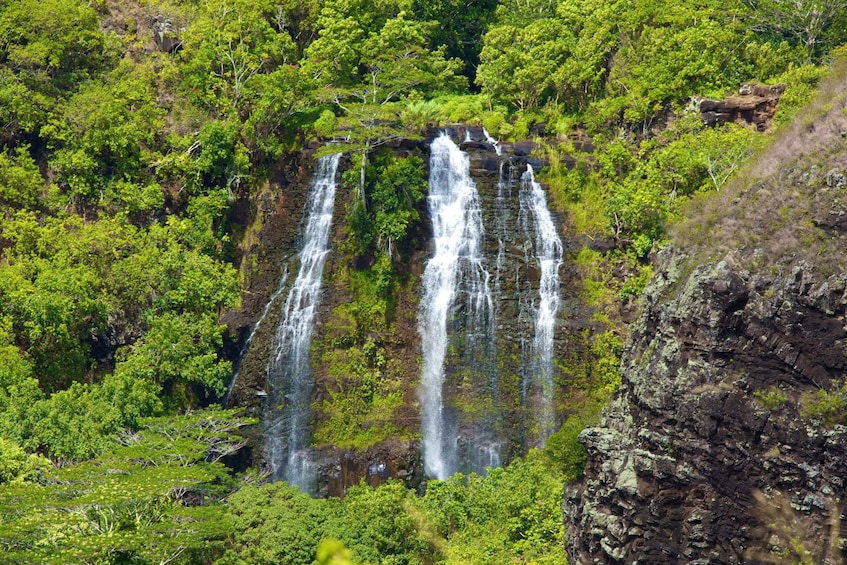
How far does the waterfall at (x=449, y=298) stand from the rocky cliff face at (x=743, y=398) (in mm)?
9841

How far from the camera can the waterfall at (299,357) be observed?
41688 millimetres

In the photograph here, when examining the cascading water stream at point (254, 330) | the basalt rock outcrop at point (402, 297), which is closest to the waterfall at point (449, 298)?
the basalt rock outcrop at point (402, 297)

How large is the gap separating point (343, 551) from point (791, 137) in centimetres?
2341

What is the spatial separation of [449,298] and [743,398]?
16031 mm

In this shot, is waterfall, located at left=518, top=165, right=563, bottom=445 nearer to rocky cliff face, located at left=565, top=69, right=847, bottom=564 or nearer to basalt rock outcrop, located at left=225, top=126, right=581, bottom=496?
basalt rock outcrop, located at left=225, top=126, right=581, bottom=496

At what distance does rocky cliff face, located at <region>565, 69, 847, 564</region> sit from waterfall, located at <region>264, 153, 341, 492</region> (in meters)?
12.5

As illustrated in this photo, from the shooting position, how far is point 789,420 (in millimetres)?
27750

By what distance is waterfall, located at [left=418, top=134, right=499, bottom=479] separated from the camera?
41469mm

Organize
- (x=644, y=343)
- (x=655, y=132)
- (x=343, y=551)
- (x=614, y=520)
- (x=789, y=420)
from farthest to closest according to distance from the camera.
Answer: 1. (x=655, y=132)
2. (x=644, y=343)
3. (x=614, y=520)
4. (x=789, y=420)
5. (x=343, y=551)

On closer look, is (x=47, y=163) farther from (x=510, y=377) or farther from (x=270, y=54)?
(x=510, y=377)

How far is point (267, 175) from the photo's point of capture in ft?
155

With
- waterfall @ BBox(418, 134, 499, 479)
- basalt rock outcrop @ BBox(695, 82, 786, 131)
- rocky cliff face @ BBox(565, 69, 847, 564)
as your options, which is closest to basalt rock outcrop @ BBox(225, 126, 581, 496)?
waterfall @ BBox(418, 134, 499, 479)

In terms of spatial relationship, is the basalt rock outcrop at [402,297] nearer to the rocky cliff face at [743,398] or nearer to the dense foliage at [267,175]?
the dense foliage at [267,175]

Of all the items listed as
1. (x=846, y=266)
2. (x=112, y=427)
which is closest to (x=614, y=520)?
(x=846, y=266)
